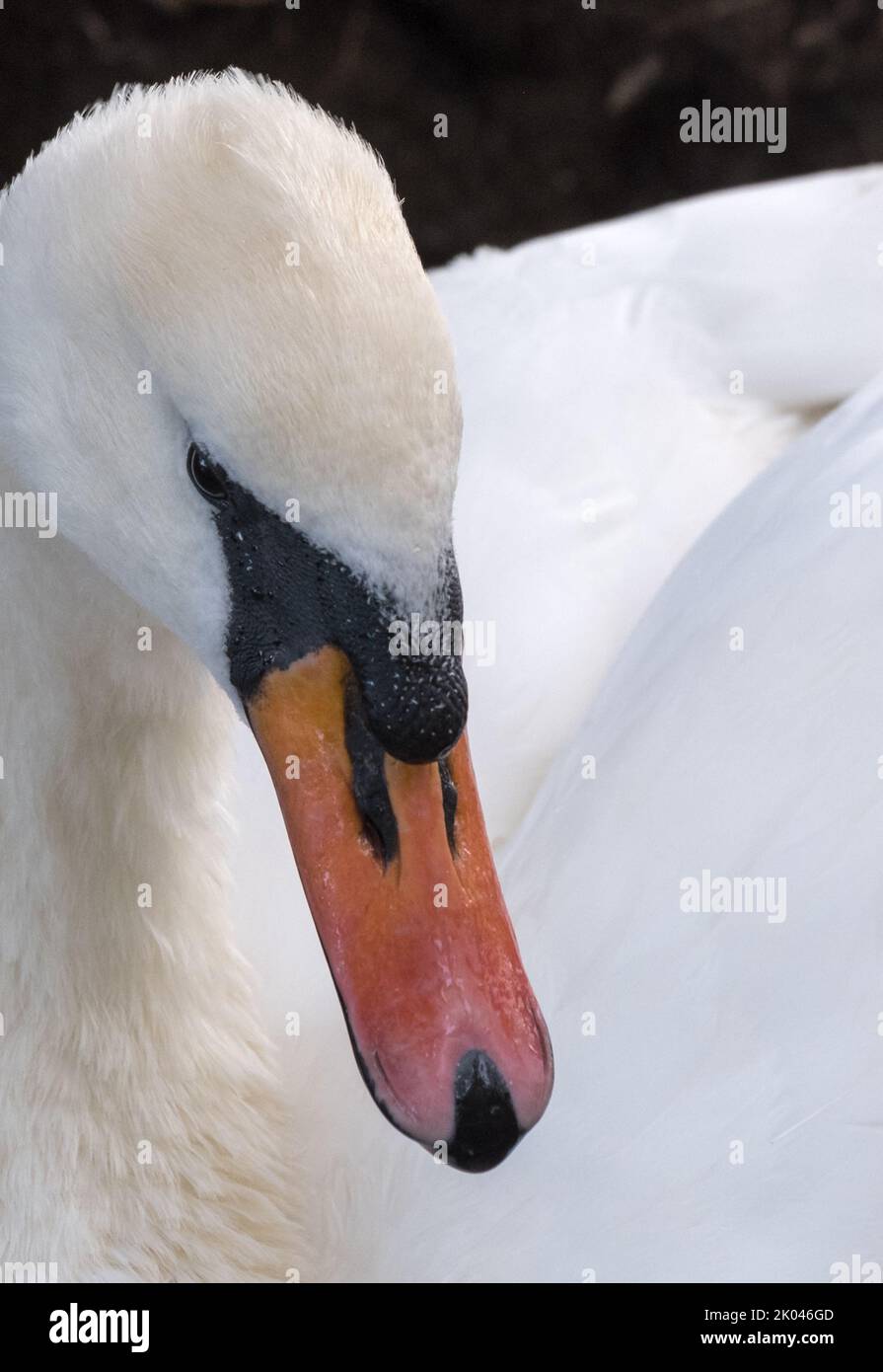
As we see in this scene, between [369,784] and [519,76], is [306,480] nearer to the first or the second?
[369,784]

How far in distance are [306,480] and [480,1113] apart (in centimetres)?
56

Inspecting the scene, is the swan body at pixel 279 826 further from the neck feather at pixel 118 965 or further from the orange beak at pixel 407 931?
the orange beak at pixel 407 931

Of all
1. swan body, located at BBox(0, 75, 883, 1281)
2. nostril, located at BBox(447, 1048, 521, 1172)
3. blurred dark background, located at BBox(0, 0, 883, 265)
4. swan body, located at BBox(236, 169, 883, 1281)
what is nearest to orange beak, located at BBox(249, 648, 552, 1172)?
nostril, located at BBox(447, 1048, 521, 1172)

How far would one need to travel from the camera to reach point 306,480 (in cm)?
158

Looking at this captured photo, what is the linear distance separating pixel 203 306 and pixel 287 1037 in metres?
1.05

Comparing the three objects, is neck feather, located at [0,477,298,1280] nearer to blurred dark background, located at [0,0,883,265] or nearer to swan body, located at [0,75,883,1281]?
swan body, located at [0,75,883,1281]

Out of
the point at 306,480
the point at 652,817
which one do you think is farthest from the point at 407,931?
the point at 652,817

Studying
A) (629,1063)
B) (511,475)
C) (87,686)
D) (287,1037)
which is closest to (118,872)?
(87,686)

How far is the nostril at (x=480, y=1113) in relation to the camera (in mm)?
1654

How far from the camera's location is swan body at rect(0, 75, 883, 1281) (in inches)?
63.6

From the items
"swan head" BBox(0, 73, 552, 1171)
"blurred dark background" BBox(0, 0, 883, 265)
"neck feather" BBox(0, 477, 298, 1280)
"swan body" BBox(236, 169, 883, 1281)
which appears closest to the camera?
"swan head" BBox(0, 73, 552, 1171)

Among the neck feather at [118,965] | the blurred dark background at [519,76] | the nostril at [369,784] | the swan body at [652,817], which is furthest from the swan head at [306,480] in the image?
the blurred dark background at [519,76]

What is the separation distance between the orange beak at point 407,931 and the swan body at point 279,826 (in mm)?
137

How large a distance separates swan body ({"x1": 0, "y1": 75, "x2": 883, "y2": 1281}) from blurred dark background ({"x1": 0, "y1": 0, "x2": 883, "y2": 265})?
2524 millimetres
